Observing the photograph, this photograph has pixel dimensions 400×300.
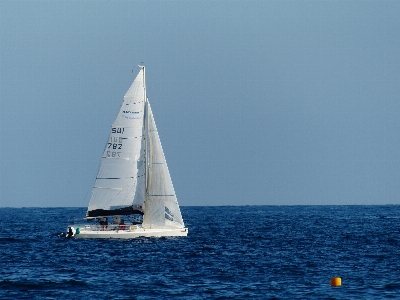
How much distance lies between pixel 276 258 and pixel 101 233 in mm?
18577

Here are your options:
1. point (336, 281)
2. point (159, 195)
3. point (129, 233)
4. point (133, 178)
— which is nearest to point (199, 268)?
point (336, 281)

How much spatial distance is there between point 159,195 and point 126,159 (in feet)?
14.8

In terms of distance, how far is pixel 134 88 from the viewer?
74.2 metres

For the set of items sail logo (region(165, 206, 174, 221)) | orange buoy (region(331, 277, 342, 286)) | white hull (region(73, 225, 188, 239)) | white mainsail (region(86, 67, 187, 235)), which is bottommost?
orange buoy (region(331, 277, 342, 286))

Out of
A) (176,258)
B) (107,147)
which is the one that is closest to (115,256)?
(176,258)

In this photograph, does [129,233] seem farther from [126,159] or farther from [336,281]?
[336,281]

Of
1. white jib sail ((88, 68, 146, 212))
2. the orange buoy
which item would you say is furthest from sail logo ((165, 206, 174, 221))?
the orange buoy

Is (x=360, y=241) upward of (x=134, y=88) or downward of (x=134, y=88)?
downward

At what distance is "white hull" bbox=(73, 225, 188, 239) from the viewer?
72312 millimetres

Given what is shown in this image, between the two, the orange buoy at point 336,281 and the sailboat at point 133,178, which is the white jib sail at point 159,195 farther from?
the orange buoy at point 336,281

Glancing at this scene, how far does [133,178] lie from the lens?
Answer: 74.4m

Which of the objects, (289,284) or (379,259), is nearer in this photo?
(289,284)

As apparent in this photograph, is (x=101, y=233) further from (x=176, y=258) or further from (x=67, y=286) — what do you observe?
(x=67, y=286)

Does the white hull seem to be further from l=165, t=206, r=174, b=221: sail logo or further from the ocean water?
l=165, t=206, r=174, b=221: sail logo
